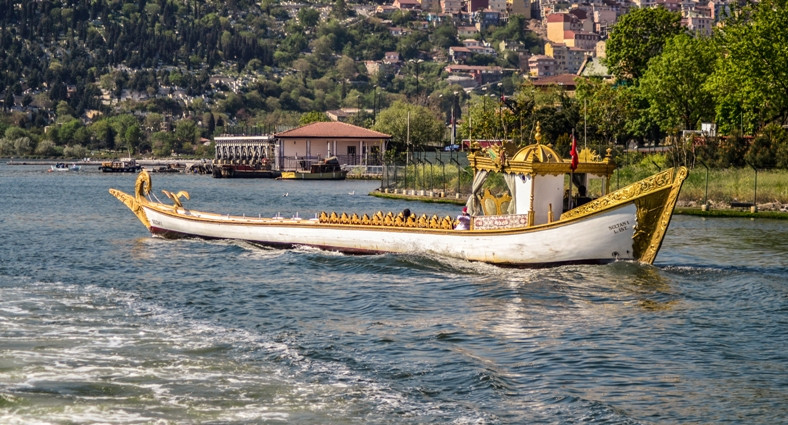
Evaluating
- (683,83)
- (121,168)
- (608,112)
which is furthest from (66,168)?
(683,83)

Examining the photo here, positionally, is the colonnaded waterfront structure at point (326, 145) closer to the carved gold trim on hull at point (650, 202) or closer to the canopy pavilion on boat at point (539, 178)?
the canopy pavilion on boat at point (539, 178)

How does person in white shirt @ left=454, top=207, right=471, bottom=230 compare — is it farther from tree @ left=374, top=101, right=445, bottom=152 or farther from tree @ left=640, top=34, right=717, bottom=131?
tree @ left=374, top=101, right=445, bottom=152

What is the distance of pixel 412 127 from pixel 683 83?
76.5 metres

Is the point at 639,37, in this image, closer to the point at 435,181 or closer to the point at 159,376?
the point at 435,181

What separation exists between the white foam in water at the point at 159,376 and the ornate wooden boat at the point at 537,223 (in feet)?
38.3

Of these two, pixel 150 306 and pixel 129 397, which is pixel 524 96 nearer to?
pixel 150 306

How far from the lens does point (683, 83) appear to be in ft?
311

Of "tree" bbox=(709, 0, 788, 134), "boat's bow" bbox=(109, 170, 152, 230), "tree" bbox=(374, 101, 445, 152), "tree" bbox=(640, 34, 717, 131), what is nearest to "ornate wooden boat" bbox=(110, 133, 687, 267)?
"boat's bow" bbox=(109, 170, 152, 230)

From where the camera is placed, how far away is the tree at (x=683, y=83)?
309ft

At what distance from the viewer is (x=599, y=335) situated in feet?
90.4

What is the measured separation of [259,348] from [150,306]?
22.8 feet

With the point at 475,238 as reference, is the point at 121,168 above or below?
below

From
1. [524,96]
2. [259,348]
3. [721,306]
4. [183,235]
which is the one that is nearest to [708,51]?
[524,96]

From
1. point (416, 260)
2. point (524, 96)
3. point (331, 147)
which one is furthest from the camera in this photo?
point (331, 147)
